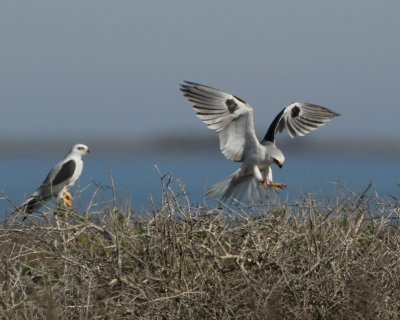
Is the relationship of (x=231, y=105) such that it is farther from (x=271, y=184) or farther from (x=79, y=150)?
(x=79, y=150)

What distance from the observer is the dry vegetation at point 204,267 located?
15.4 ft

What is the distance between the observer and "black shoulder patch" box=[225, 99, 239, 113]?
9422mm

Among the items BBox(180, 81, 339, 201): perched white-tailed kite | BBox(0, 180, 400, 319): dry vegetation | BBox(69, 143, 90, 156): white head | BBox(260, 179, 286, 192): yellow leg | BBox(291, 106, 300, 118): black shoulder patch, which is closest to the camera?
BBox(0, 180, 400, 319): dry vegetation

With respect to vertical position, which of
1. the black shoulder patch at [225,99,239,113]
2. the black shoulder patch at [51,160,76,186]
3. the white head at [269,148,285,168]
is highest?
the black shoulder patch at [225,99,239,113]

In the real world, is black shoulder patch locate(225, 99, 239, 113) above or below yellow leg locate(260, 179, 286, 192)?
above

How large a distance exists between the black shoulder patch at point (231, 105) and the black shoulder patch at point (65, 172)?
280cm

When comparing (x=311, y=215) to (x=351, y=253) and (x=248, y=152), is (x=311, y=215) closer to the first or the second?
(x=351, y=253)

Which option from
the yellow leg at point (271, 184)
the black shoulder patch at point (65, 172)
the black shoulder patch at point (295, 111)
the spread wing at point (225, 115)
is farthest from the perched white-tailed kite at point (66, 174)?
the yellow leg at point (271, 184)

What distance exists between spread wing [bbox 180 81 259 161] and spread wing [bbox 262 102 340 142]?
489 millimetres

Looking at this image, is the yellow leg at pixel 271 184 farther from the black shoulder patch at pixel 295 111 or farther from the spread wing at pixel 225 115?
the black shoulder patch at pixel 295 111

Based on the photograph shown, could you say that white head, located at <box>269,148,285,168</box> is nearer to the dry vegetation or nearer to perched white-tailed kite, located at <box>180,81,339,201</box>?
perched white-tailed kite, located at <box>180,81,339,201</box>

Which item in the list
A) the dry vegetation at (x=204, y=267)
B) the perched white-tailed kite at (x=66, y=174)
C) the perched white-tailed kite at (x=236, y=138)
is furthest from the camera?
the perched white-tailed kite at (x=66, y=174)

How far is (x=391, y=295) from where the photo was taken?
189 inches

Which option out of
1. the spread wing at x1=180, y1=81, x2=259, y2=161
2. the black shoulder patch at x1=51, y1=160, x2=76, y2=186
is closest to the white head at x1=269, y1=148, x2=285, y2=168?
the spread wing at x1=180, y1=81, x2=259, y2=161
